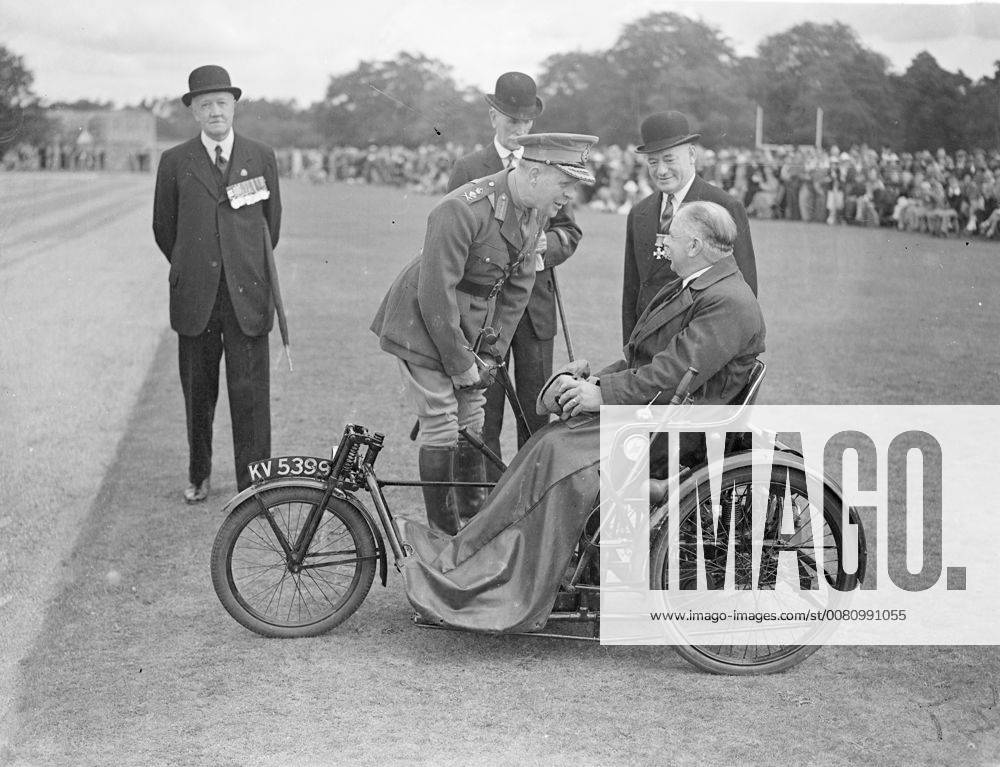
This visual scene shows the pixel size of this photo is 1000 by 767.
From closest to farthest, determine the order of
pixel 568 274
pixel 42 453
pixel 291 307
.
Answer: pixel 42 453
pixel 291 307
pixel 568 274

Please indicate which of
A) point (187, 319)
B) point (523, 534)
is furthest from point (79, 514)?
point (523, 534)

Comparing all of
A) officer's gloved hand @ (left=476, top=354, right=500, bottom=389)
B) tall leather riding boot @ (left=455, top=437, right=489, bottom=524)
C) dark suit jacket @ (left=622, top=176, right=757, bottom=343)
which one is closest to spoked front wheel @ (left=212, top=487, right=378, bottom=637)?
tall leather riding boot @ (left=455, top=437, right=489, bottom=524)

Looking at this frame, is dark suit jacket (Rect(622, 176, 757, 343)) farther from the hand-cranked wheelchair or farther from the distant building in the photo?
the distant building

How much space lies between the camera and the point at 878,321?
39.6 feet

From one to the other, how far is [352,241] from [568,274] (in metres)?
3.43

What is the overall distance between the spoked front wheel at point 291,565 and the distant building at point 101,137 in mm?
2623

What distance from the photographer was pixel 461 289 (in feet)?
15.7

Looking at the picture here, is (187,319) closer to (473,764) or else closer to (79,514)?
(79,514)

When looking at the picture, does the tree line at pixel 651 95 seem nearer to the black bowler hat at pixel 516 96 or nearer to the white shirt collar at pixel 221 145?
the white shirt collar at pixel 221 145

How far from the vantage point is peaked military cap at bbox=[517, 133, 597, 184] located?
4.36 meters

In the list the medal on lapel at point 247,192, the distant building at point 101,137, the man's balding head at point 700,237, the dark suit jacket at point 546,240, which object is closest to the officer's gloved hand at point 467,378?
the man's balding head at point 700,237

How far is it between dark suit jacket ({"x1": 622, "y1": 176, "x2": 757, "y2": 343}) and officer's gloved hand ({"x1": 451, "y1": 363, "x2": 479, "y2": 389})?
85 cm

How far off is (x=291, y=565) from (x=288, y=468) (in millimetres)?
356
